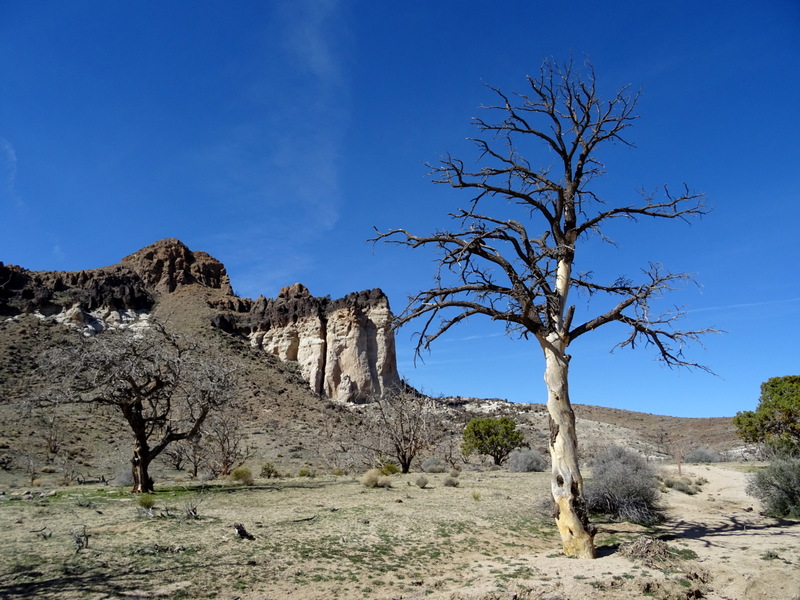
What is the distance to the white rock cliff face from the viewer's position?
64.6m

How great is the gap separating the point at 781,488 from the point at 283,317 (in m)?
65.0

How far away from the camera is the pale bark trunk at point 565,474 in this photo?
7.78 meters

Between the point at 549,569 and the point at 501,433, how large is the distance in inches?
1154

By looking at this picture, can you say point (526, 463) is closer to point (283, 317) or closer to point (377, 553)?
point (377, 553)

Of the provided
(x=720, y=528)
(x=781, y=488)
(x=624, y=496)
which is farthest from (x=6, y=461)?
(x=781, y=488)

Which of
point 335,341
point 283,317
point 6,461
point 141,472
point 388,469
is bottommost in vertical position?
point 6,461

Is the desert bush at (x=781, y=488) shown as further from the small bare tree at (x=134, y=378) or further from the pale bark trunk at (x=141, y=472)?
the pale bark trunk at (x=141, y=472)

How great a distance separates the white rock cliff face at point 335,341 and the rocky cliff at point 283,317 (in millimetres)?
125

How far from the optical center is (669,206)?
920 cm

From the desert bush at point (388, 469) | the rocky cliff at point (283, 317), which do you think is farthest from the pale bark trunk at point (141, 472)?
the rocky cliff at point (283, 317)

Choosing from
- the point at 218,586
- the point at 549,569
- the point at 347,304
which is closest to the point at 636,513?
the point at 549,569

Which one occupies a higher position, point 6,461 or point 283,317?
point 283,317

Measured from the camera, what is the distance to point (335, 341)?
67188 mm

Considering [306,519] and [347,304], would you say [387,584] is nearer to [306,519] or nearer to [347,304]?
[306,519]
